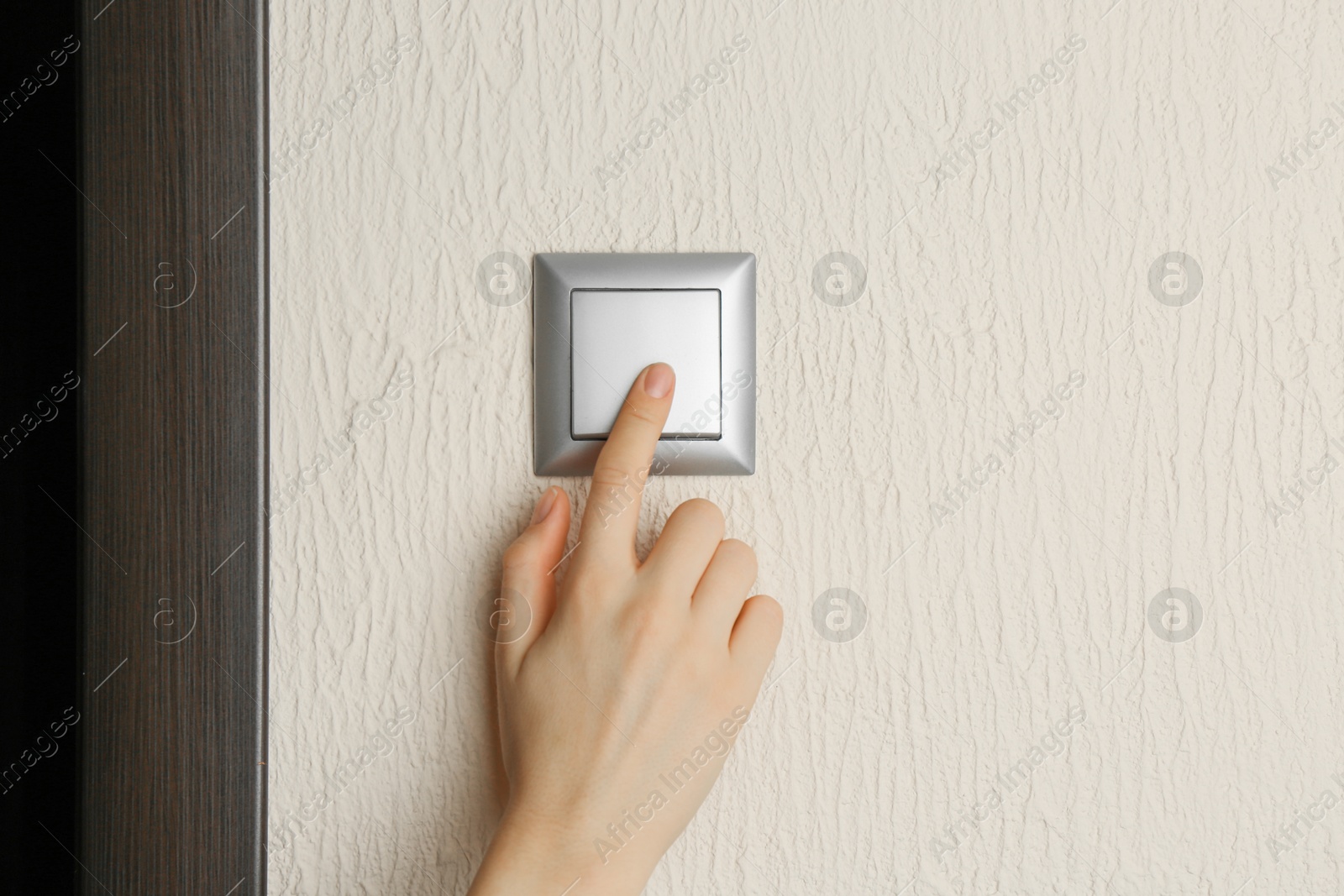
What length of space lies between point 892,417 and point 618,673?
23 cm

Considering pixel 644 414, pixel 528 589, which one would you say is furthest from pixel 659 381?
pixel 528 589

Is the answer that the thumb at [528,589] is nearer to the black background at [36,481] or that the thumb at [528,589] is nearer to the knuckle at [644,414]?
the knuckle at [644,414]

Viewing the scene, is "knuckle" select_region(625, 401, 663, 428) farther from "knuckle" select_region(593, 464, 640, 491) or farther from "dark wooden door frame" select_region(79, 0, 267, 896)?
"dark wooden door frame" select_region(79, 0, 267, 896)

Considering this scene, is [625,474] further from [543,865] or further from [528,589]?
[543,865]

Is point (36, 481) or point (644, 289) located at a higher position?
point (644, 289)

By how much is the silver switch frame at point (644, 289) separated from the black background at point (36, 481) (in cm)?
29

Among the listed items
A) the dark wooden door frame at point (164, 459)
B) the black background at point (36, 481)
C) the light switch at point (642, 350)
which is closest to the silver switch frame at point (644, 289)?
the light switch at point (642, 350)

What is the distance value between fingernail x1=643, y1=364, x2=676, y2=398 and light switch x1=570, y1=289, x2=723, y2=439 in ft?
0.04

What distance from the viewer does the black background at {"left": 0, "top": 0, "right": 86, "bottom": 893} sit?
1.61 ft

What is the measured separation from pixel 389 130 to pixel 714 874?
506 mm

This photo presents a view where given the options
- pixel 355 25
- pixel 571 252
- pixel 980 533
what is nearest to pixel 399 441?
pixel 571 252

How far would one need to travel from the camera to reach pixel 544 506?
→ 474 millimetres

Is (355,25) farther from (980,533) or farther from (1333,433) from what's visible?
(1333,433)

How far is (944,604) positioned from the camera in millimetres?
503
